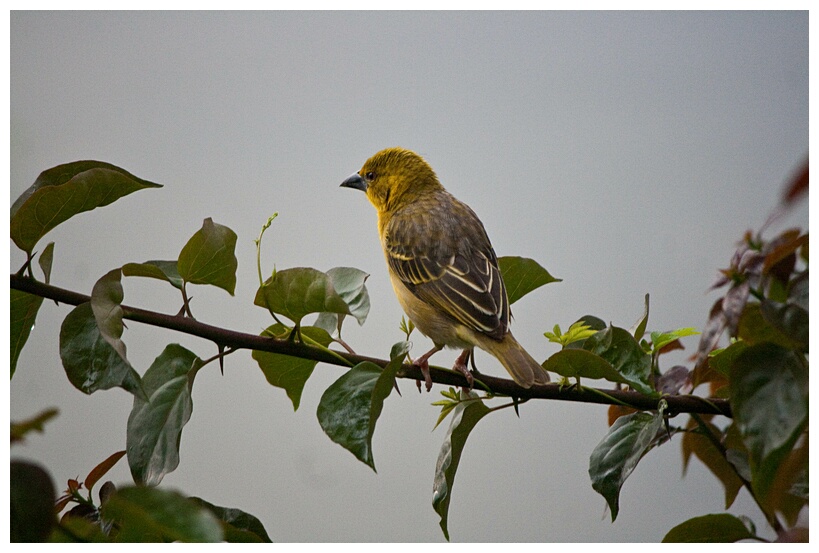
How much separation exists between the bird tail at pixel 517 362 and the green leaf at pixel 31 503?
76 centimetres

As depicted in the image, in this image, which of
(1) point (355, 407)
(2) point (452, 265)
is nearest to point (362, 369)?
(1) point (355, 407)

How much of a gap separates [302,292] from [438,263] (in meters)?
1.10

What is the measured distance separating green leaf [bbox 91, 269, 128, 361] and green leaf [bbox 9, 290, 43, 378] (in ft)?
0.40

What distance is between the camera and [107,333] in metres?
0.84

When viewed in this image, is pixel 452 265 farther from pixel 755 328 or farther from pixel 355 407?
pixel 755 328

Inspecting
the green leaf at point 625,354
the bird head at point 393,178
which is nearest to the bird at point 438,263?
the bird head at point 393,178

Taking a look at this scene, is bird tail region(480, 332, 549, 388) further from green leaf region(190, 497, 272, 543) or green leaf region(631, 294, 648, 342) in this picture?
green leaf region(190, 497, 272, 543)

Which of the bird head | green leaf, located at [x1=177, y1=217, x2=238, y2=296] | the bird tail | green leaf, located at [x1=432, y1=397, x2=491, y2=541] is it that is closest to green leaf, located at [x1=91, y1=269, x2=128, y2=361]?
green leaf, located at [x1=177, y1=217, x2=238, y2=296]

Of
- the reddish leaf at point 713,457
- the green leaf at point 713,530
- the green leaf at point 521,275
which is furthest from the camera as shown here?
the green leaf at point 521,275

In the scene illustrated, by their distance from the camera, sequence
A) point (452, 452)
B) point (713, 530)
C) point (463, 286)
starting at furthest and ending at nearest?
point (463, 286)
point (452, 452)
point (713, 530)

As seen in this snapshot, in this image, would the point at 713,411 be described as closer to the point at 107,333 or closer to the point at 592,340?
the point at 592,340

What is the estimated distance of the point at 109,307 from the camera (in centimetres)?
87

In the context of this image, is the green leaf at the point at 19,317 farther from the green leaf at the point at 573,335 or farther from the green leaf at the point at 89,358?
the green leaf at the point at 573,335

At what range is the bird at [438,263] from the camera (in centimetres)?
169
